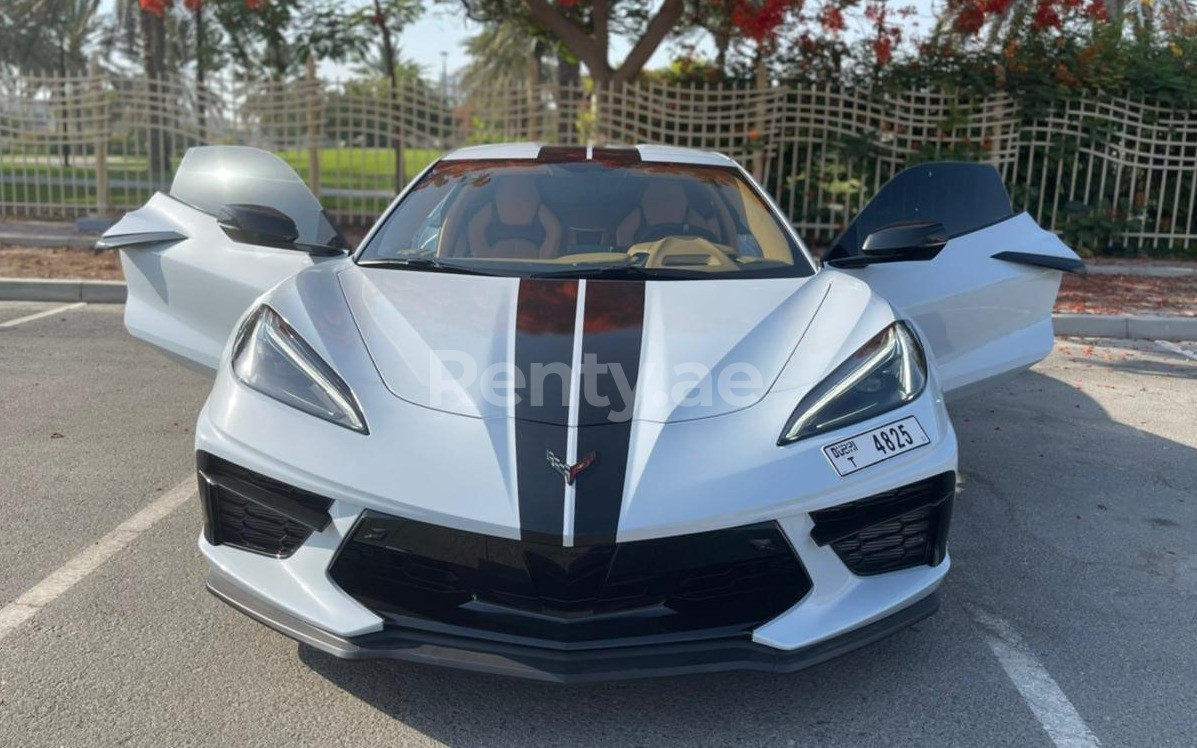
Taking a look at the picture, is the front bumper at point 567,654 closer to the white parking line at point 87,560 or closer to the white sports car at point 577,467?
the white sports car at point 577,467

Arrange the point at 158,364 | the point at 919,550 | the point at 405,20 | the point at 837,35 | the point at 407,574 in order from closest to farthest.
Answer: the point at 407,574 → the point at 919,550 → the point at 158,364 → the point at 837,35 → the point at 405,20

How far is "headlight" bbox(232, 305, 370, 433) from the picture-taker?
261 centimetres

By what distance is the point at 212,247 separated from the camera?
4203 millimetres

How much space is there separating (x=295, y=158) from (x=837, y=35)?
21.9 ft

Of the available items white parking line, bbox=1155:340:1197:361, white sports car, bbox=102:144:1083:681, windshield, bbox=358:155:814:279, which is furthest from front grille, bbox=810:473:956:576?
white parking line, bbox=1155:340:1197:361

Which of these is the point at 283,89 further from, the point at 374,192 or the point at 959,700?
the point at 959,700

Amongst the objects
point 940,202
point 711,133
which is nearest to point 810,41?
point 711,133

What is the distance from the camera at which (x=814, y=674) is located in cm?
280

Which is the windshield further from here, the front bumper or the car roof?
the front bumper

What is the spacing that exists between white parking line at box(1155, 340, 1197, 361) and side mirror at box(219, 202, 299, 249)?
658 centimetres

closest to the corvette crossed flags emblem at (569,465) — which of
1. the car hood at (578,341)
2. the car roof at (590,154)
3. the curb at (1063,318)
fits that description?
the car hood at (578,341)

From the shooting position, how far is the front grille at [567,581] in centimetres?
232

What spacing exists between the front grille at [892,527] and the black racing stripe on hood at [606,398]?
0.50 meters

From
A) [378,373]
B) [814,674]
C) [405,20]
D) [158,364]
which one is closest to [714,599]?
[814,674]
